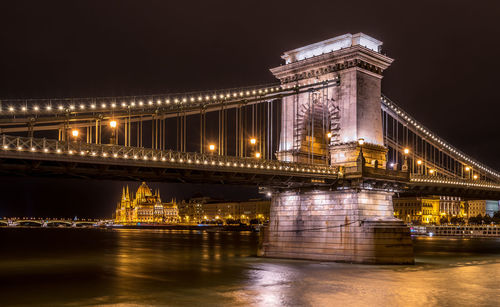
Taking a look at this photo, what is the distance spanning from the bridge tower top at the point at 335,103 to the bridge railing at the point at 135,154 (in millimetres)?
4173

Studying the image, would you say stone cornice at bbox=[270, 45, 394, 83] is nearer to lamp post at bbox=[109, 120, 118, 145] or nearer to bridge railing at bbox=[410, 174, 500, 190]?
bridge railing at bbox=[410, 174, 500, 190]

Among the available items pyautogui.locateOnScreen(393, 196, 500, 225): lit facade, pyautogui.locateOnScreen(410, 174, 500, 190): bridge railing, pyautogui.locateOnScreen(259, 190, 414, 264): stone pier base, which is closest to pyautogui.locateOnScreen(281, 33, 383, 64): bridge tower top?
pyautogui.locateOnScreen(259, 190, 414, 264): stone pier base

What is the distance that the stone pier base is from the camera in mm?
41250

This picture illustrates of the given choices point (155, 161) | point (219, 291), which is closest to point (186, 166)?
point (155, 161)

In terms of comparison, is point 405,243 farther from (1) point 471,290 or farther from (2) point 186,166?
(2) point 186,166

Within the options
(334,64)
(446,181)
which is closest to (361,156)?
(334,64)

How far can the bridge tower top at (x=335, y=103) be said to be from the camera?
45.1 metres

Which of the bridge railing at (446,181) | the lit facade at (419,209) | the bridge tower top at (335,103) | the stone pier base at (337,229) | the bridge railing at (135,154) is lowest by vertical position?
the lit facade at (419,209)

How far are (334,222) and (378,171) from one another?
16.4 ft

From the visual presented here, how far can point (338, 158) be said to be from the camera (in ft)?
149

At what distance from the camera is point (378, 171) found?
4394cm

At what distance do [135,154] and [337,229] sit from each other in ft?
54.8

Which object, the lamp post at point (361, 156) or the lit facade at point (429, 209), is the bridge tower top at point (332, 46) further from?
the lit facade at point (429, 209)

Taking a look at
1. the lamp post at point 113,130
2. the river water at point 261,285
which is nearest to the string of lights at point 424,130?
the river water at point 261,285
